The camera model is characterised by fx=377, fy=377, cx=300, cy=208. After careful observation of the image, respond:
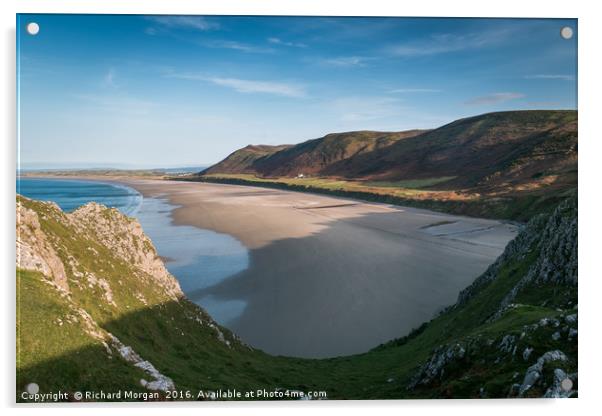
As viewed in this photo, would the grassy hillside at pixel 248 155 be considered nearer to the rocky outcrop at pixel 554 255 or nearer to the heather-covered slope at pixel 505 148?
the heather-covered slope at pixel 505 148

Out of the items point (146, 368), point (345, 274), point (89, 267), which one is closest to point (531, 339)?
point (146, 368)

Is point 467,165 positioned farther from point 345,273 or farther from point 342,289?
point 342,289

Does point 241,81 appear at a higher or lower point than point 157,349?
higher

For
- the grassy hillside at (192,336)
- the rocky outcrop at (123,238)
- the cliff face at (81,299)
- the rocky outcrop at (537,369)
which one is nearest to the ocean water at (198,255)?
the cliff face at (81,299)
